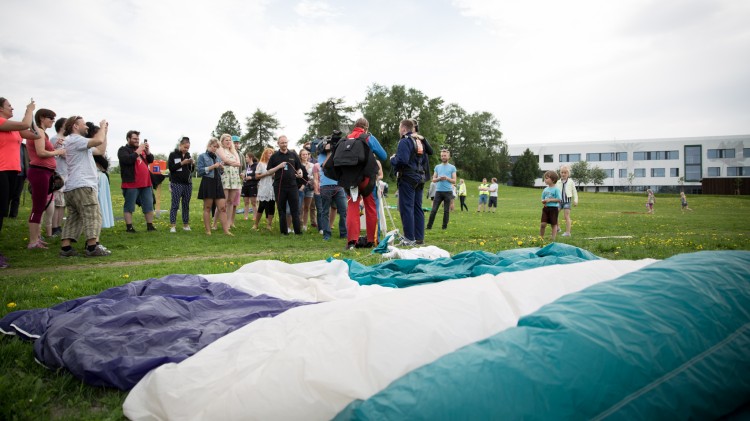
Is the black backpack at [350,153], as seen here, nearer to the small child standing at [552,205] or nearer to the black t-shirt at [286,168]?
the black t-shirt at [286,168]

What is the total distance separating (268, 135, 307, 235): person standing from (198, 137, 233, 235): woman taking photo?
1.15 m

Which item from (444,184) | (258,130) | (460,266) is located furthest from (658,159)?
(460,266)

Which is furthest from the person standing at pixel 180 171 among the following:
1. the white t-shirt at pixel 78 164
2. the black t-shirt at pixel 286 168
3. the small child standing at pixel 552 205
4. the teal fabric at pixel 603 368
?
the teal fabric at pixel 603 368

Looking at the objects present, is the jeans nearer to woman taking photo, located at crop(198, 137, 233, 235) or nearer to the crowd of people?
the crowd of people

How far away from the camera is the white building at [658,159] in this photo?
77.2 meters

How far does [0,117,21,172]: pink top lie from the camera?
667 centimetres

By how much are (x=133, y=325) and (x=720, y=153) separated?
9495cm

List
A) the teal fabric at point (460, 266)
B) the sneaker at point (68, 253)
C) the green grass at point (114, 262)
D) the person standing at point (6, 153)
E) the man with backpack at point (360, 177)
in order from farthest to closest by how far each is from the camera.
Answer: the man with backpack at point (360, 177)
the sneaker at point (68, 253)
the person standing at point (6, 153)
the teal fabric at point (460, 266)
the green grass at point (114, 262)

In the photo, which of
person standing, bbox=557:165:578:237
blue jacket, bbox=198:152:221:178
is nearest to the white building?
person standing, bbox=557:165:578:237

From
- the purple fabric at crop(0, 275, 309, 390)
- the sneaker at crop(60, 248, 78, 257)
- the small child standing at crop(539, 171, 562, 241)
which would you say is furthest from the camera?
the small child standing at crop(539, 171, 562, 241)

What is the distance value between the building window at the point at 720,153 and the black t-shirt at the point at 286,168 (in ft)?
291

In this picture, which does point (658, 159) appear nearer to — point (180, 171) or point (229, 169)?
point (229, 169)

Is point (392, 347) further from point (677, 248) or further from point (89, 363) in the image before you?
point (677, 248)

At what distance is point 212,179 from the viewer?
10.2 meters
